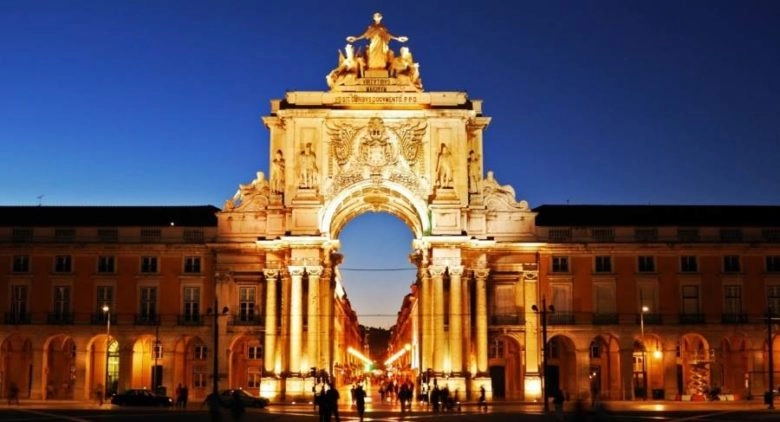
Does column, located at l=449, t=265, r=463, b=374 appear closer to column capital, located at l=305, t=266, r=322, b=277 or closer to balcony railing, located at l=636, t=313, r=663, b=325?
column capital, located at l=305, t=266, r=322, b=277

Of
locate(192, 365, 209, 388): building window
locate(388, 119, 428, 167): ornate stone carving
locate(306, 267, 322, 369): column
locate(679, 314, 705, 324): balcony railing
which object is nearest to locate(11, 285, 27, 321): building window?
locate(192, 365, 209, 388): building window

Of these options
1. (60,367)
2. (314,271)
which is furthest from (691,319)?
(60,367)

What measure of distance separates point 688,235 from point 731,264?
3726 mm

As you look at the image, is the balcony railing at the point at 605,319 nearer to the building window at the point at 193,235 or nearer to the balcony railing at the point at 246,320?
the balcony railing at the point at 246,320

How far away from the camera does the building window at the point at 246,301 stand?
81.2 meters

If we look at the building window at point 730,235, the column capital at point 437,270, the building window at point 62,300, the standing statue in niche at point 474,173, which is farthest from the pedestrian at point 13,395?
the building window at point 730,235

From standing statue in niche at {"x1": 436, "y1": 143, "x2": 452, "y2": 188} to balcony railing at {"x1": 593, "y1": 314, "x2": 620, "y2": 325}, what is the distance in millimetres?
14202

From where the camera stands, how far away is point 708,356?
82.4 m

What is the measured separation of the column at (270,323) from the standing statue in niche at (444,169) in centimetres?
1321

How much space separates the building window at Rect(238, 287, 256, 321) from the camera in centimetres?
8125

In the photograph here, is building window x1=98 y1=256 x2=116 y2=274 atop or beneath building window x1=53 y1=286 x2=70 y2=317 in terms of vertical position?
atop

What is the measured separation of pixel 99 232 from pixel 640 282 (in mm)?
39481

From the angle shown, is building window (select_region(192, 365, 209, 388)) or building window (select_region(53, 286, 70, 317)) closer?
building window (select_region(53, 286, 70, 317))

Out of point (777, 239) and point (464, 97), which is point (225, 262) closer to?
point (464, 97)
